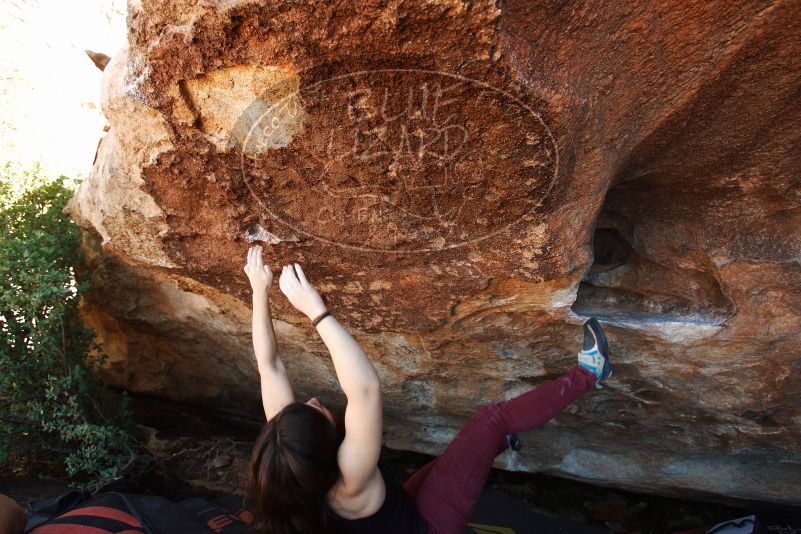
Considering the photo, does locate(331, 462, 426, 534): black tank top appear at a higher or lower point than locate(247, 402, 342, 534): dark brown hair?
lower

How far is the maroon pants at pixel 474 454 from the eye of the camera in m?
1.73

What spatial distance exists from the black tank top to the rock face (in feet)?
2.12

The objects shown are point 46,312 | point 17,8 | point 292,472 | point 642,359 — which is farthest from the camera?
point 17,8

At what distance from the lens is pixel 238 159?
160 cm

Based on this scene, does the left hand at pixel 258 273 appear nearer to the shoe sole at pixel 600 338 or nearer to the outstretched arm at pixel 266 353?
the outstretched arm at pixel 266 353

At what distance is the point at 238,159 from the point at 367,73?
53 cm

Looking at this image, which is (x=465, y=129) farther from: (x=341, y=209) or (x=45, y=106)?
(x=45, y=106)

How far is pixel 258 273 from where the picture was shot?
175 centimetres

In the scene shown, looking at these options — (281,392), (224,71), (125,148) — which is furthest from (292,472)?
(125,148)

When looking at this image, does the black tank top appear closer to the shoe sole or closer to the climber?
the climber

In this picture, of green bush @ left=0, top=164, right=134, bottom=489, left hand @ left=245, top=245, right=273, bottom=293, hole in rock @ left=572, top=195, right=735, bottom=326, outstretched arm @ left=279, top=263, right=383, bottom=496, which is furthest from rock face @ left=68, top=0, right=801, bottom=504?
outstretched arm @ left=279, top=263, right=383, bottom=496

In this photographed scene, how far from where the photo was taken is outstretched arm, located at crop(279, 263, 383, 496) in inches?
52.9

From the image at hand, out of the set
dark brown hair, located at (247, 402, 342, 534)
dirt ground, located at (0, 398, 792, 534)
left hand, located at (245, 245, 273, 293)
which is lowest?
dirt ground, located at (0, 398, 792, 534)

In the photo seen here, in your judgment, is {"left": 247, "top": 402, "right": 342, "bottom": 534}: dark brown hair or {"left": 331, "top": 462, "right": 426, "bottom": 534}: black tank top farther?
{"left": 331, "top": 462, "right": 426, "bottom": 534}: black tank top
